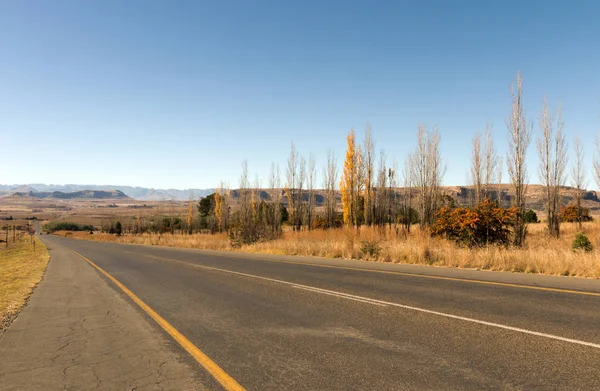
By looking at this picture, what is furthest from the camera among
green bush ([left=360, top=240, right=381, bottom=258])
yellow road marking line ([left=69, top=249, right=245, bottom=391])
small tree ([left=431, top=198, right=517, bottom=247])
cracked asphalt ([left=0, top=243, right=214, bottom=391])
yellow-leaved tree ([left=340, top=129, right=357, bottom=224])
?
yellow-leaved tree ([left=340, top=129, right=357, bottom=224])

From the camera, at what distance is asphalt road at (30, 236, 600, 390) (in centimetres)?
399

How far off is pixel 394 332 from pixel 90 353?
14.1 ft

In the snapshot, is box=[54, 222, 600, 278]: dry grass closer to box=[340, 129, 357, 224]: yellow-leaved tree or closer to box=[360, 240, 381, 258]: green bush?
box=[360, 240, 381, 258]: green bush

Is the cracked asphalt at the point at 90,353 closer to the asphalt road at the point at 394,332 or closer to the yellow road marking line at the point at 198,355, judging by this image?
the yellow road marking line at the point at 198,355

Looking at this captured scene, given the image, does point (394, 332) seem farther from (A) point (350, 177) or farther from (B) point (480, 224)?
(A) point (350, 177)

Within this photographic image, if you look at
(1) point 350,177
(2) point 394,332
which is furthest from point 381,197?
(2) point 394,332

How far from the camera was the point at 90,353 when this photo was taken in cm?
522

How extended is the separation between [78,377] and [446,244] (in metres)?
16.4

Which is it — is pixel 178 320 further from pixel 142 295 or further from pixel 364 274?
pixel 364 274

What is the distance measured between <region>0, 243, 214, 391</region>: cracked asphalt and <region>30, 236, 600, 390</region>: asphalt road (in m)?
0.35

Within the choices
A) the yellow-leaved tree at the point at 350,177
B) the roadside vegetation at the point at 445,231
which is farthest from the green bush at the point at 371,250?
the yellow-leaved tree at the point at 350,177

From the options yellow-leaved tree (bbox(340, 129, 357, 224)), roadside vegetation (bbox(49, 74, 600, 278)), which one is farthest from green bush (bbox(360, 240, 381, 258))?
yellow-leaved tree (bbox(340, 129, 357, 224))

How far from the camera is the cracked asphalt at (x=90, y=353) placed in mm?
4176

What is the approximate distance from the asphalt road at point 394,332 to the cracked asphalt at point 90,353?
1.13 feet
